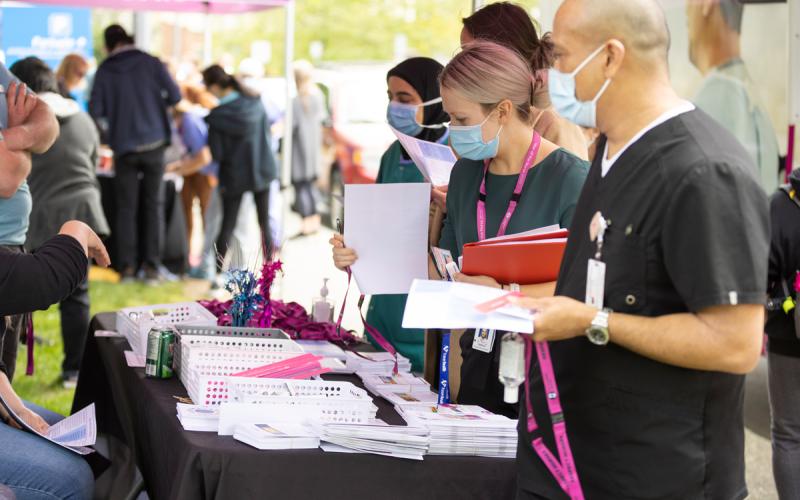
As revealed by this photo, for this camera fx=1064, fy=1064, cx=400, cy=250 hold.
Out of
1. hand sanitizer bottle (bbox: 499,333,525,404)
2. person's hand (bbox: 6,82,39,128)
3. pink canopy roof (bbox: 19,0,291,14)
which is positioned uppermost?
pink canopy roof (bbox: 19,0,291,14)

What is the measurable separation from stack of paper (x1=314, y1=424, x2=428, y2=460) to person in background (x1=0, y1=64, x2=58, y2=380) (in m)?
1.05

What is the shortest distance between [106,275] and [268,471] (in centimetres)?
702

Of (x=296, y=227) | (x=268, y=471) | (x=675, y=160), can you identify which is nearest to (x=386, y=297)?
(x=268, y=471)

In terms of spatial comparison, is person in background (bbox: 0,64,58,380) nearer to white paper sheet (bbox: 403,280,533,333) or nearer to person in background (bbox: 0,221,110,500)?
person in background (bbox: 0,221,110,500)

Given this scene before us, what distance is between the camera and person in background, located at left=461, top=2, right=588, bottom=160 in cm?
292

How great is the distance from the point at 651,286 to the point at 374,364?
4.56ft

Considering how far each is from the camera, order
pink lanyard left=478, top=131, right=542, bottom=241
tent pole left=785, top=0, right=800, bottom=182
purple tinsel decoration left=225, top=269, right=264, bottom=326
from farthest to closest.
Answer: tent pole left=785, top=0, right=800, bottom=182 < purple tinsel decoration left=225, top=269, right=264, bottom=326 < pink lanyard left=478, top=131, right=542, bottom=241

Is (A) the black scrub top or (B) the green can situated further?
(B) the green can

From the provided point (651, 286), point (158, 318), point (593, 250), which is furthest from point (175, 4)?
point (651, 286)

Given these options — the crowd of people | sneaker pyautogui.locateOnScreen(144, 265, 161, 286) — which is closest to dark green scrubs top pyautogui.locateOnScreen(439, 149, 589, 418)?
the crowd of people

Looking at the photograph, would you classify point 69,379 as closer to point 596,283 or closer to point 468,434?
point 468,434

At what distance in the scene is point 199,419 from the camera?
2.34m

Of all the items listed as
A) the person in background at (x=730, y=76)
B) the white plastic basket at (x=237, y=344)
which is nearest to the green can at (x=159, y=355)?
the white plastic basket at (x=237, y=344)

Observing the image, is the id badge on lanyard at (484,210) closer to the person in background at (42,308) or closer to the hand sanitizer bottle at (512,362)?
the hand sanitizer bottle at (512,362)
